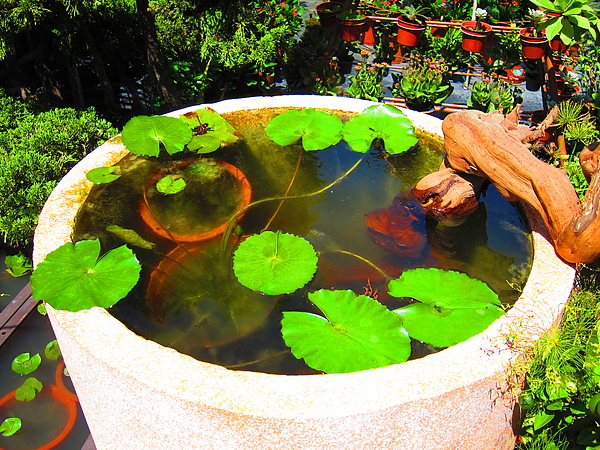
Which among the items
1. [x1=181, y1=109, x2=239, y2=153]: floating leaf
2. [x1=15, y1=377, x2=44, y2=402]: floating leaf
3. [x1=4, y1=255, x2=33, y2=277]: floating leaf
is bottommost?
[x1=15, y1=377, x2=44, y2=402]: floating leaf

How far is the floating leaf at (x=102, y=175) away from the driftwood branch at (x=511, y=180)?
1.55 m

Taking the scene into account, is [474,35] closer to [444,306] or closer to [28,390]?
[444,306]

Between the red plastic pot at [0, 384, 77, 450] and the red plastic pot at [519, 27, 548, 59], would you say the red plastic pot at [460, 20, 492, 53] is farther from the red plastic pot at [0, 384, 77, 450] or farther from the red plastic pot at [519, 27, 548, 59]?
the red plastic pot at [0, 384, 77, 450]

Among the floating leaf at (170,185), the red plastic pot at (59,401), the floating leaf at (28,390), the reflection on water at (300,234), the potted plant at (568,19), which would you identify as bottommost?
the red plastic pot at (59,401)

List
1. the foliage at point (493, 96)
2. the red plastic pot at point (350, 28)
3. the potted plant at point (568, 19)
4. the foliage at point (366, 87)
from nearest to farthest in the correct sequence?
the potted plant at point (568, 19) → the foliage at point (493, 96) → the foliage at point (366, 87) → the red plastic pot at point (350, 28)

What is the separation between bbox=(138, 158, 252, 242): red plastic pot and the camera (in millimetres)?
2398

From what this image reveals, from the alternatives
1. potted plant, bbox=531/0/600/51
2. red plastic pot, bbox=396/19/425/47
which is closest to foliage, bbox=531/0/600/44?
potted plant, bbox=531/0/600/51

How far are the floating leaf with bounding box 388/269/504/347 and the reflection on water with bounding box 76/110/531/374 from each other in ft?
0.24

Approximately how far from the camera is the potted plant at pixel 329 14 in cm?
498

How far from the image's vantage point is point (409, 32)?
4.73 metres

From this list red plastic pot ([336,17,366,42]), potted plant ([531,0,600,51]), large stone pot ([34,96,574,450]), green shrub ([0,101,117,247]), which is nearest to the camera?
large stone pot ([34,96,574,450])

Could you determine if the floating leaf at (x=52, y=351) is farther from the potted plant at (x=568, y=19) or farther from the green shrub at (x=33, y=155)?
the potted plant at (x=568, y=19)

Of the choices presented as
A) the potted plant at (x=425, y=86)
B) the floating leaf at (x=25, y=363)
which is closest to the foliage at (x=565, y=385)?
the floating leaf at (x=25, y=363)

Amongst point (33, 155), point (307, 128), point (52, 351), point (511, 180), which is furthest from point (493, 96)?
point (52, 351)
